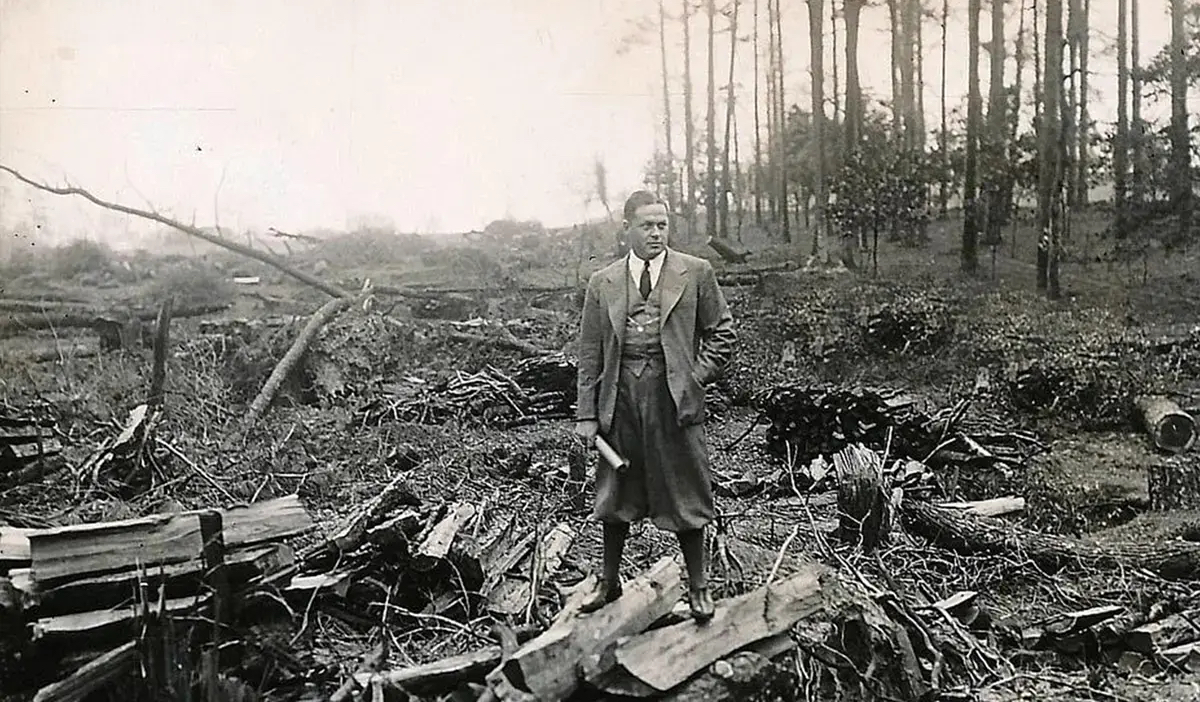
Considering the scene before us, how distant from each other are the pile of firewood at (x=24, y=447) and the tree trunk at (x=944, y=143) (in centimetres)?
551

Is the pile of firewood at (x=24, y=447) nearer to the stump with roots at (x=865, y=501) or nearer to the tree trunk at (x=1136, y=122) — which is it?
the stump with roots at (x=865, y=501)

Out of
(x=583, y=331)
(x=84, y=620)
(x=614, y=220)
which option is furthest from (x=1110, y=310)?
(x=84, y=620)

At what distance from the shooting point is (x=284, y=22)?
568cm

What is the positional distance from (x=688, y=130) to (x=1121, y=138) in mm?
2571

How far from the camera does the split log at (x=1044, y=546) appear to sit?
496 cm

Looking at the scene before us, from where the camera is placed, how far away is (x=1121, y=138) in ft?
19.2

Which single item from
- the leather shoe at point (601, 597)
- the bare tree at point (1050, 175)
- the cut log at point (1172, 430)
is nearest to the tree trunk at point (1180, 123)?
the bare tree at point (1050, 175)

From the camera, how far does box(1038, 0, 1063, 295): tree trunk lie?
5969 millimetres

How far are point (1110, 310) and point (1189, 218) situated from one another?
27.3 inches

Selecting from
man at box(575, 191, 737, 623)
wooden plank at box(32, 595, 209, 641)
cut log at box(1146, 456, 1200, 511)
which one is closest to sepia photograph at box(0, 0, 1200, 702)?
cut log at box(1146, 456, 1200, 511)

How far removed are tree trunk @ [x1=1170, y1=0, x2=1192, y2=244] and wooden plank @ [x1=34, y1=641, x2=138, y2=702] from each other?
582 cm

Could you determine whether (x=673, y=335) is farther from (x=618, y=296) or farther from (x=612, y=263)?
(x=612, y=263)

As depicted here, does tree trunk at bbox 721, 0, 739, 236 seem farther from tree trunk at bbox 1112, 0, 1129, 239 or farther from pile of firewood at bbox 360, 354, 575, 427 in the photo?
tree trunk at bbox 1112, 0, 1129, 239

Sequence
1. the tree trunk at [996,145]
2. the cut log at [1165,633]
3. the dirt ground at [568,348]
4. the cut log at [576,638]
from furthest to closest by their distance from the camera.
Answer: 1. the tree trunk at [996,145]
2. the dirt ground at [568,348]
3. the cut log at [1165,633]
4. the cut log at [576,638]
